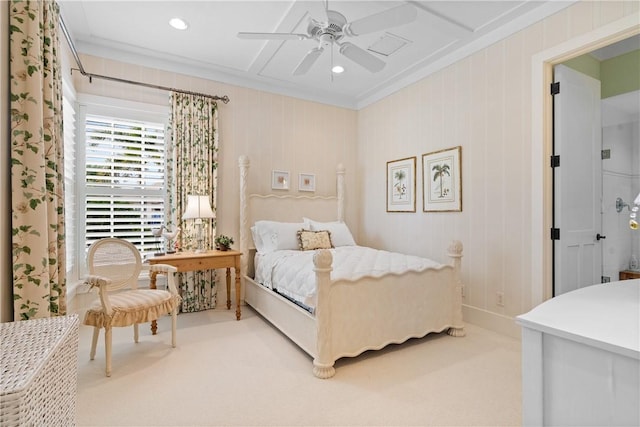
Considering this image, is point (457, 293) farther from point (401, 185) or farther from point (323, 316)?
point (401, 185)

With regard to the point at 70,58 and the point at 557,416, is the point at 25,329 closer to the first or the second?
the point at 557,416

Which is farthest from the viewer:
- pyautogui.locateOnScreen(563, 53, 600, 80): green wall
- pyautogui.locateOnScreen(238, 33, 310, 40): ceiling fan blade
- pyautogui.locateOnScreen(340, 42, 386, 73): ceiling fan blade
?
pyautogui.locateOnScreen(563, 53, 600, 80): green wall

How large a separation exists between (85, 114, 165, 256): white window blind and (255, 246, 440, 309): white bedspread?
141 cm

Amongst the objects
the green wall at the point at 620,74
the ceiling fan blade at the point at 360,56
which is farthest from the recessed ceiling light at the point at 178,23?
the green wall at the point at 620,74

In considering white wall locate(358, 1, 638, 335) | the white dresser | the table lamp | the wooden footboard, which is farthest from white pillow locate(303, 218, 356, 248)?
the white dresser

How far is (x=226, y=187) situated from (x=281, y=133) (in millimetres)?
1080

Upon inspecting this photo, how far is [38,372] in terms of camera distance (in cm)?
92

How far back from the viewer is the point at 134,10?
9.08 feet

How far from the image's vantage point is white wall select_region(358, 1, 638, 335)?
111 inches

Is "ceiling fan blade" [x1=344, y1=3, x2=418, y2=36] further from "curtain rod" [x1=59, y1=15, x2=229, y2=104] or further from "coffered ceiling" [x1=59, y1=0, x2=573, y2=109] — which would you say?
"curtain rod" [x1=59, y1=15, x2=229, y2=104]

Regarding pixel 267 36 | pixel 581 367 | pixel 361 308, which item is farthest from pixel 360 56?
pixel 581 367

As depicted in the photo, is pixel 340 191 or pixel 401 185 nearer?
pixel 401 185

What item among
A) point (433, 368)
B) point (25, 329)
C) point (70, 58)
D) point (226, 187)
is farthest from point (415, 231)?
point (70, 58)

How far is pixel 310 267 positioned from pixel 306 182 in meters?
2.05
